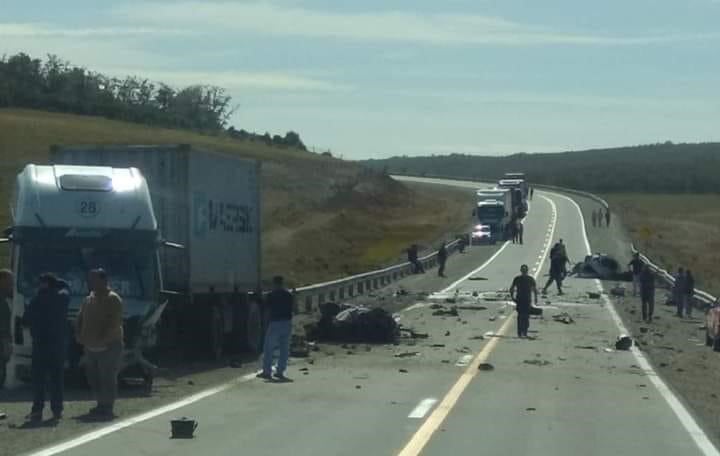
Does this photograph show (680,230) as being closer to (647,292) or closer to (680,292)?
(680,292)

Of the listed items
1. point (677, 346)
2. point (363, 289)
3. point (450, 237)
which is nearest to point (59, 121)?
point (450, 237)

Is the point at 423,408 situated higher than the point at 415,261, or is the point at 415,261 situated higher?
the point at 423,408

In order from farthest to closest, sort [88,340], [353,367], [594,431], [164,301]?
[353,367] → [164,301] → [88,340] → [594,431]

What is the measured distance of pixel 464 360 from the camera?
26.7 metres

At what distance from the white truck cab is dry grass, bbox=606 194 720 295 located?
38123 mm

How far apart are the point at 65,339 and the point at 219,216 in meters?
9.85

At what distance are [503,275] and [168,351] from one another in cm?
3933

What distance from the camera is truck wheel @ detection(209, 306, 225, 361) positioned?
86.1ft

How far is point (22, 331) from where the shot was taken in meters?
20.2

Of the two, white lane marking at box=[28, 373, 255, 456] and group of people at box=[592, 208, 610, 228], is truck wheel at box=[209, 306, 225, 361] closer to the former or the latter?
white lane marking at box=[28, 373, 255, 456]

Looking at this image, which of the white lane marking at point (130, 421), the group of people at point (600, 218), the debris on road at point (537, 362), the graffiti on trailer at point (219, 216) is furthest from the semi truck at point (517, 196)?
the white lane marking at point (130, 421)

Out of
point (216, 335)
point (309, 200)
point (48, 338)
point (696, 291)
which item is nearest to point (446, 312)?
point (696, 291)

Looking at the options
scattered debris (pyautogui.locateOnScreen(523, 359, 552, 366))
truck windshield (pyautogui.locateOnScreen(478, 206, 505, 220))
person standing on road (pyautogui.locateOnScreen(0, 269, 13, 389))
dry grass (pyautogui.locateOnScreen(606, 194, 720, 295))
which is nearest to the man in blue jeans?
person standing on road (pyautogui.locateOnScreen(0, 269, 13, 389))

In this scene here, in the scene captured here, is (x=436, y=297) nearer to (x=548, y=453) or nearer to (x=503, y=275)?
(x=503, y=275)
